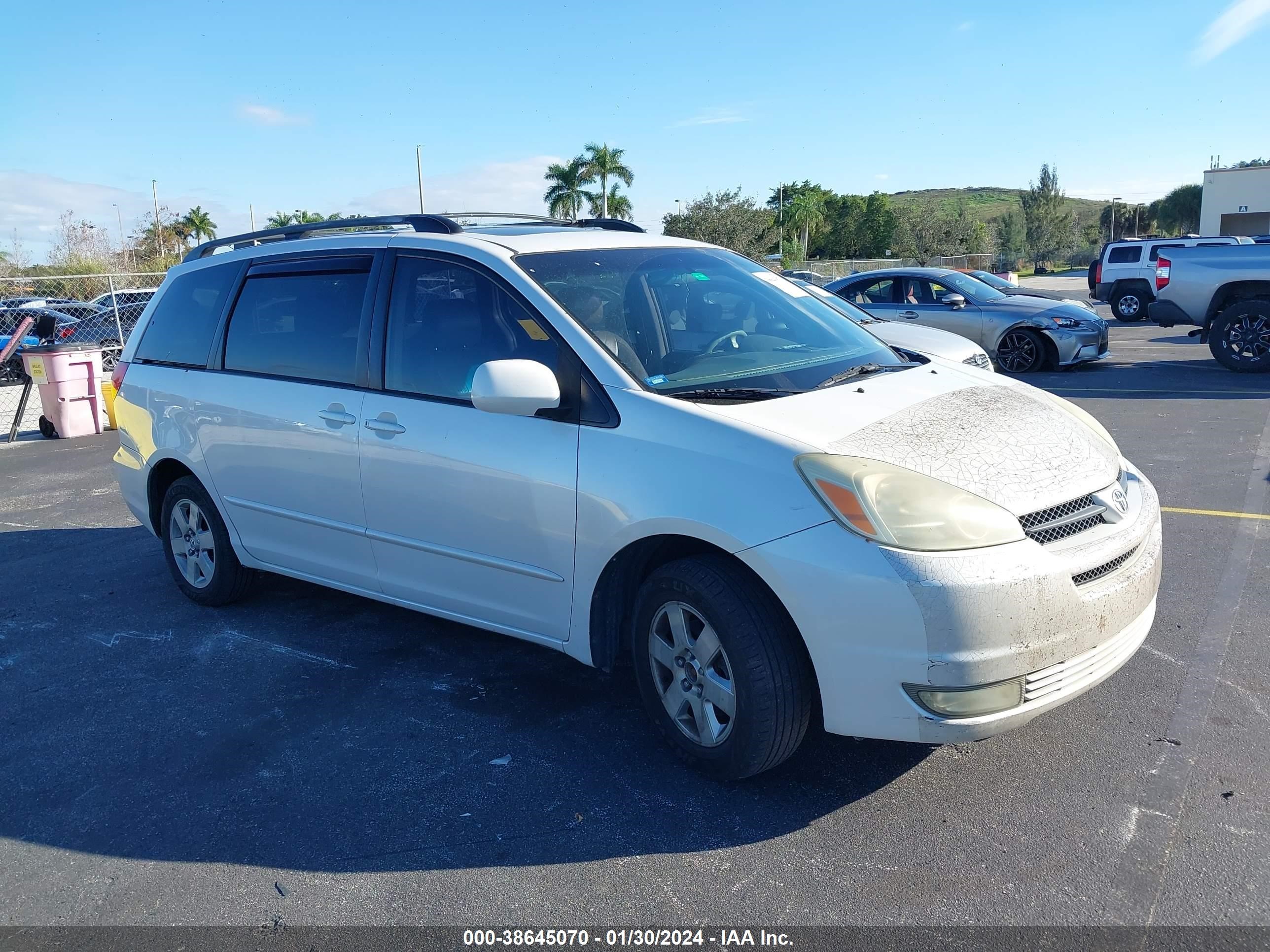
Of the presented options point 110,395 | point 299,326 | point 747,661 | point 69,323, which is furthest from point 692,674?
point 69,323

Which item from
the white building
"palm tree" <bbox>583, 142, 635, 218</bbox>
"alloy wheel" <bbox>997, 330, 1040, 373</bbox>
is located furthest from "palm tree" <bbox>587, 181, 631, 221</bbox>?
"alloy wheel" <bbox>997, 330, 1040, 373</bbox>

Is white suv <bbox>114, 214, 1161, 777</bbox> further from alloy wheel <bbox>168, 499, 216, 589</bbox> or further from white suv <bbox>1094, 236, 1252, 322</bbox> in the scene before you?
white suv <bbox>1094, 236, 1252, 322</bbox>

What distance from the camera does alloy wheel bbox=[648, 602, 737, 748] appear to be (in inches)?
126

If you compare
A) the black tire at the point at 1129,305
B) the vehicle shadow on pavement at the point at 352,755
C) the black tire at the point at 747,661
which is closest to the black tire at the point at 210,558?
the vehicle shadow on pavement at the point at 352,755

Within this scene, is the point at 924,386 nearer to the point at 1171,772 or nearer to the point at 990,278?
the point at 1171,772

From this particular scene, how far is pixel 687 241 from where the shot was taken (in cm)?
458

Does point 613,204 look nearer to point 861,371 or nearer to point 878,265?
point 878,265

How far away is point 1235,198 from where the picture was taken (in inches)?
2325

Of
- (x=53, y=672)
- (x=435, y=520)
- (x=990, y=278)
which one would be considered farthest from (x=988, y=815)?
(x=990, y=278)

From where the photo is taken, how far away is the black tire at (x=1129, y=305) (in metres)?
22.5

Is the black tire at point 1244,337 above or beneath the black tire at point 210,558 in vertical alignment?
above

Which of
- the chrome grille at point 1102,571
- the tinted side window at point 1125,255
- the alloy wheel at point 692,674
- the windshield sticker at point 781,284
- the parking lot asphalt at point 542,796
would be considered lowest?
the parking lot asphalt at point 542,796

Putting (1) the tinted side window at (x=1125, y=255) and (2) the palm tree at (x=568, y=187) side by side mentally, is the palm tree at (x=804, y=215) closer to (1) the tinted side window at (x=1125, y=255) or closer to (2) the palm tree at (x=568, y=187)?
(2) the palm tree at (x=568, y=187)

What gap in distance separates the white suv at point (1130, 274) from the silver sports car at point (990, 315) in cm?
983
